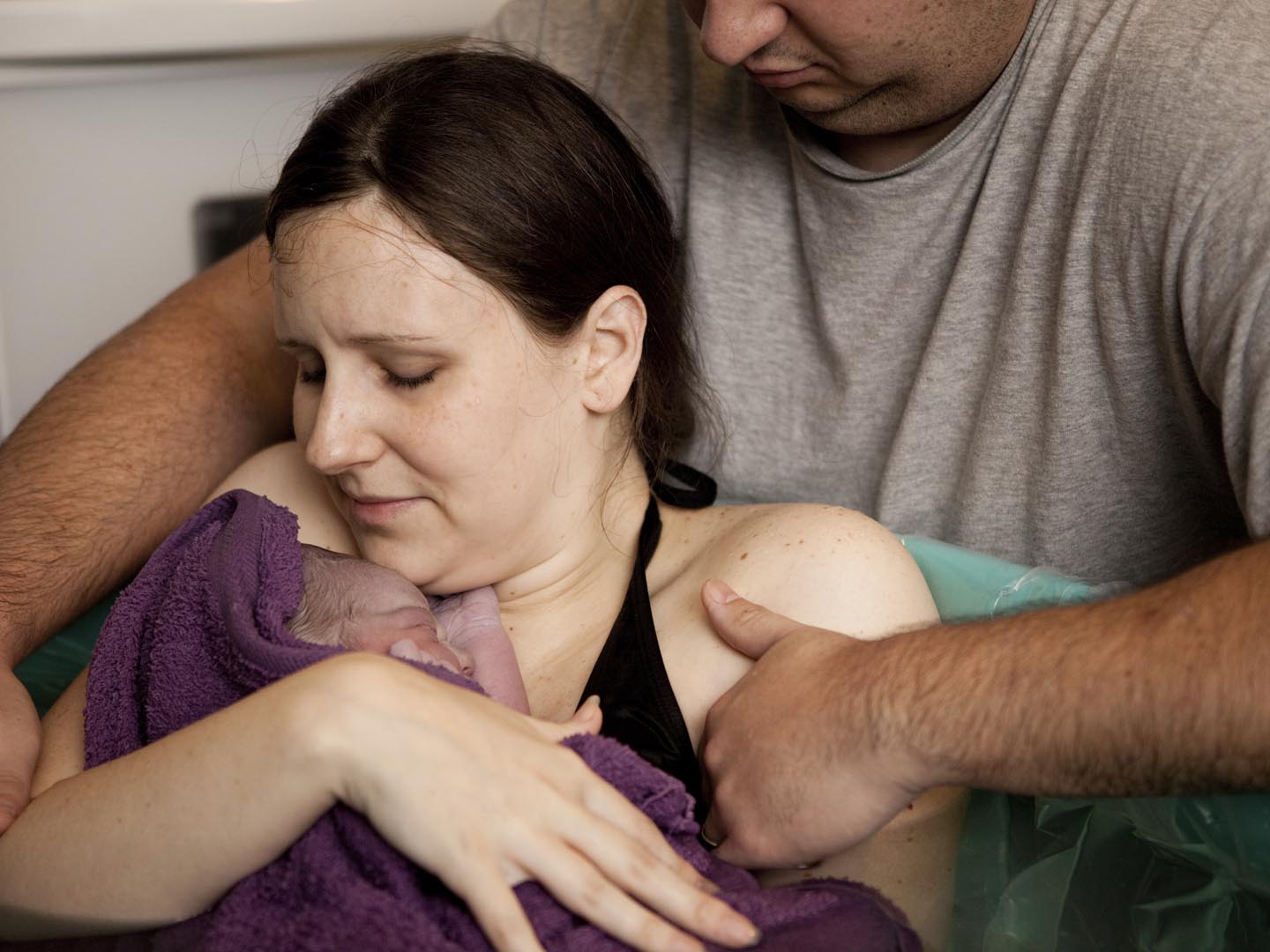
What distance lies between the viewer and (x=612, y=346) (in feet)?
4.20

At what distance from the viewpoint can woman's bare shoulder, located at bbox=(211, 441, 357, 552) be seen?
139 cm

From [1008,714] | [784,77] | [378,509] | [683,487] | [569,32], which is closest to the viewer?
[1008,714]

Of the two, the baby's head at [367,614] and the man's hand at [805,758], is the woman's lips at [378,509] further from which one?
the man's hand at [805,758]

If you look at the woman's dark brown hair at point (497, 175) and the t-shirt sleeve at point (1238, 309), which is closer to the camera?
the t-shirt sleeve at point (1238, 309)

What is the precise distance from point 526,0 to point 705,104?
0.33 meters

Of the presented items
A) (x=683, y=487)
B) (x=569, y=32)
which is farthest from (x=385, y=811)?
(x=569, y=32)

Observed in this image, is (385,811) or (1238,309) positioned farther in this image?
(1238,309)

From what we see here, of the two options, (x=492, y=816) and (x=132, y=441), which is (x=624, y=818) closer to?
(x=492, y=816)

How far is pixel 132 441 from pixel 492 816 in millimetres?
835

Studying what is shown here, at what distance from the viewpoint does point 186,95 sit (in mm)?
1907

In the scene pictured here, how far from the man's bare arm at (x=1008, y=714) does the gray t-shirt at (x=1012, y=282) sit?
17 centimetres

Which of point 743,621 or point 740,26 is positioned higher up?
point 740,26

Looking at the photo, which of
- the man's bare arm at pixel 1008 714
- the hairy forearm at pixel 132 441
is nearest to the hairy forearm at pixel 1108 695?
the man's bare arm at pixel 1008 714

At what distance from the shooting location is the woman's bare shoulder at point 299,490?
4.57ft
